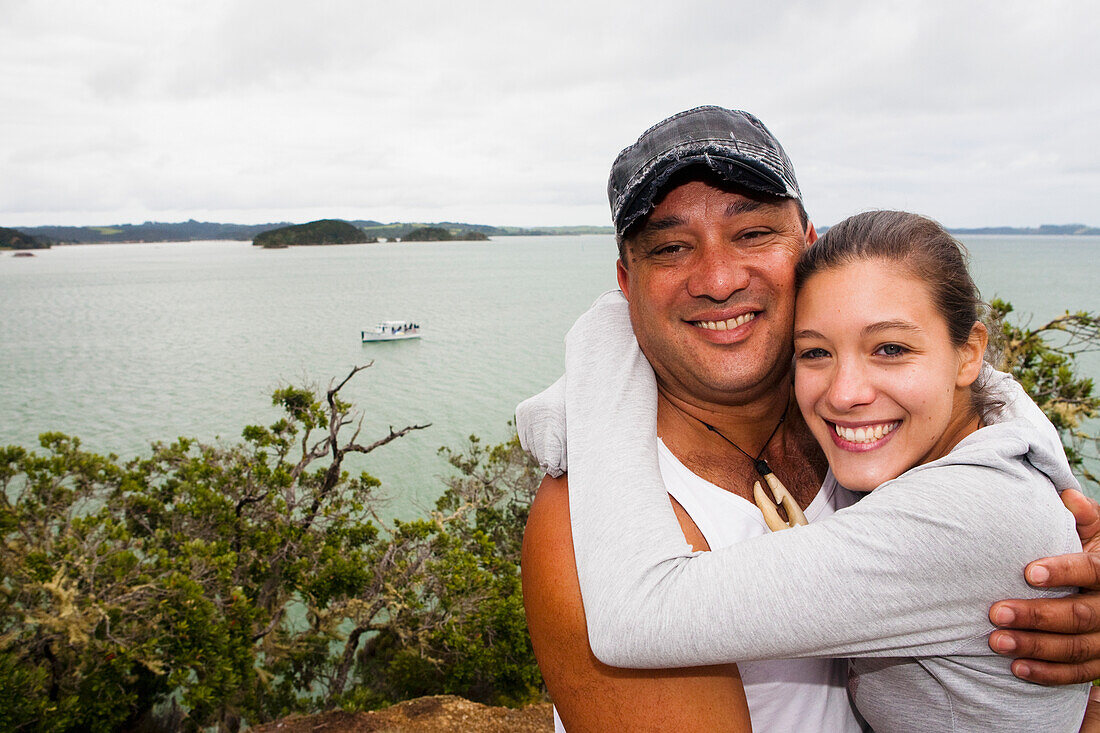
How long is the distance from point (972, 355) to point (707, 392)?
0.78 metres

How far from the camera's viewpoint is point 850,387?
179cm

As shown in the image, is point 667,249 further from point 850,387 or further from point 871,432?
point 871,432

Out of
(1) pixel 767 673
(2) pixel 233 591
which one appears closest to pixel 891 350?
(1) pixel 767 673

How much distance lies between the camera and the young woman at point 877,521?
1.27 metres

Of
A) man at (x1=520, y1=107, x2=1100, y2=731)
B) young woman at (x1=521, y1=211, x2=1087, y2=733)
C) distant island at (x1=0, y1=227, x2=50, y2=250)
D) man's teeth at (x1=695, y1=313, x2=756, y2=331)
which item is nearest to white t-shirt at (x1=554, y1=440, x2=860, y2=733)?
man at (x1=520, y1=107, x2=1100, y2=731)

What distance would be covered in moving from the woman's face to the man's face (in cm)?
22

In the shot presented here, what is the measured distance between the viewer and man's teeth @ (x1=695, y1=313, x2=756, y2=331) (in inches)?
81.4

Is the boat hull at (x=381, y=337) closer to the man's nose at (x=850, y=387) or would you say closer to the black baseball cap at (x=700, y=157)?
the black baseball cap at (x=700, y=157)

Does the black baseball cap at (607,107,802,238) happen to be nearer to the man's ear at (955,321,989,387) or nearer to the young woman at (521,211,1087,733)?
the young woman at (521,211,1087,733)

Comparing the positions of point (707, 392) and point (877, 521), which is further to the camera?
point (707, 392)

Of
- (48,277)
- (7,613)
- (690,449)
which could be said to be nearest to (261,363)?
(7,613)

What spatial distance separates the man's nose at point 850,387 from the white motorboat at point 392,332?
Result: 49346mm

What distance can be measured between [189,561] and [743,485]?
25.2 feet

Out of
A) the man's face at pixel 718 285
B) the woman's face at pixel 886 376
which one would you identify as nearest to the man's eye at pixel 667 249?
the man's face at pixel 718 285
